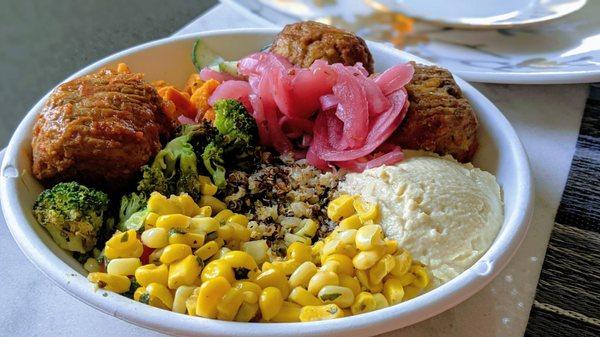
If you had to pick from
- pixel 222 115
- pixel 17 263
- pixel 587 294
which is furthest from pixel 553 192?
pixel 17 263

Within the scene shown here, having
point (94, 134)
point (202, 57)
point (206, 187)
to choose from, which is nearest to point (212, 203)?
point (206, 187)

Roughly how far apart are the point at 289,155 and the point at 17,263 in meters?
0.96

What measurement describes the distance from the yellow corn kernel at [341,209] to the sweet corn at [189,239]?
0.42 meters

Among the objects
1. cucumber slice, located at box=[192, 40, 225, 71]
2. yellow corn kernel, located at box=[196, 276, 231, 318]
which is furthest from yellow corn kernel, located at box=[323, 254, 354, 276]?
cucumber slice, located at box=[192, 40, 225, 71]

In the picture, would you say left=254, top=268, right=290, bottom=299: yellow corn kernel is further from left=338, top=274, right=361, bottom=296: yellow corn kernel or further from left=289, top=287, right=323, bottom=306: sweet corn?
left=338, top=274, right=361, bottom=296: yellow corn kernel

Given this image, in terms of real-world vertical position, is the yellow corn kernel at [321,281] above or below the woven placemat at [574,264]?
above

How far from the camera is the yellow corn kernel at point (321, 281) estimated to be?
→ 1.63 m

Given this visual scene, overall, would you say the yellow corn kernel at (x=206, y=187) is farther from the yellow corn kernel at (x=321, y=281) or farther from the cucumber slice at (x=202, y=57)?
the cucumber slice at (x=202, y=57)

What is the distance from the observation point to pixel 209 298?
1.51 metres

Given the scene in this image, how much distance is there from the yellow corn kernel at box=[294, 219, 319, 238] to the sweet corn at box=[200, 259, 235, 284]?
32 centimetres

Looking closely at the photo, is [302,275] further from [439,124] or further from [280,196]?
[439,124]

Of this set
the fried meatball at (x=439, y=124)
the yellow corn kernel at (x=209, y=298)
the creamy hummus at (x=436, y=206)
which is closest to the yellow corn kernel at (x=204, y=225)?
the yellow corn kernel at (x=209, y=298)

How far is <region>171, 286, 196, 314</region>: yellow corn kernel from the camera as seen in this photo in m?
1.57

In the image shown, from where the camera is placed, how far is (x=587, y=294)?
1907 millimetres
